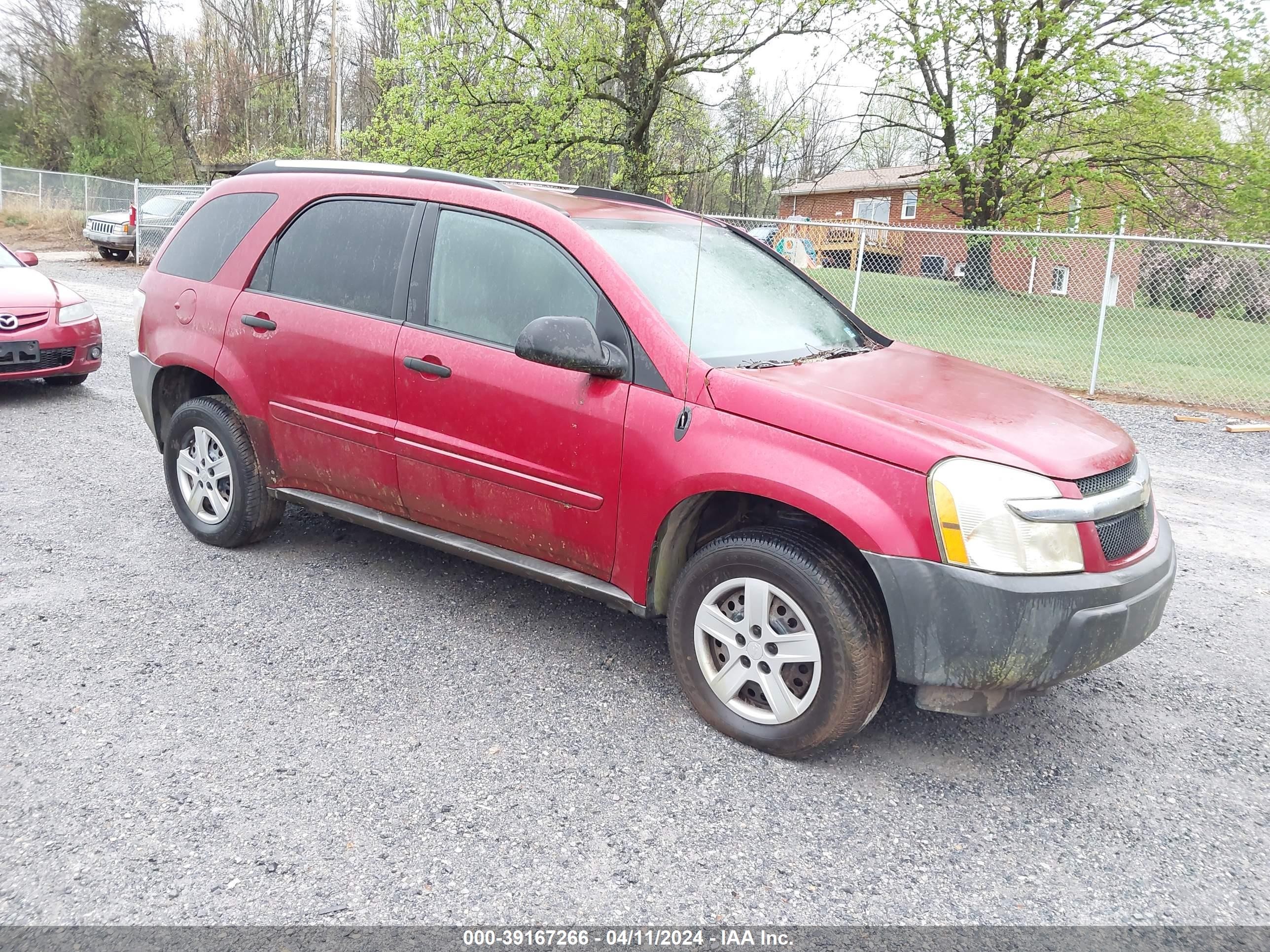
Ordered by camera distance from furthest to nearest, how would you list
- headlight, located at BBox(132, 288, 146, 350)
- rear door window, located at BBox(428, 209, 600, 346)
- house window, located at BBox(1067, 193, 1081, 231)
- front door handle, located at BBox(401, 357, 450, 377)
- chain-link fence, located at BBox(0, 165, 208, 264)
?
chain-link fence, located at BBox(0, 165, 208, 264)
house window, located at BBox(1067, 193, 1081, 231)
headlight, located at BBox(132, 288, 146, 350)
front door handle, located at BBox(401, 357, 450, 377)
rear door window, located at BBox(428, 209, 600, 346)

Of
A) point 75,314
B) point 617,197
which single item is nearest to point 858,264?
point 617,197

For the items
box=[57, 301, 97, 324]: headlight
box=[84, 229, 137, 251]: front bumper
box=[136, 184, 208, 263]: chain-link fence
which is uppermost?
box=[136, 184, 208, 263]: chain-link fence

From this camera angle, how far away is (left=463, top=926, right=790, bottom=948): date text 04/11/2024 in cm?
233

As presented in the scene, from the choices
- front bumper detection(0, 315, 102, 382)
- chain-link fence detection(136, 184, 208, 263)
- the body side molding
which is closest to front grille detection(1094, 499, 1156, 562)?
the body side molding

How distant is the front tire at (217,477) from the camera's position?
182 inches

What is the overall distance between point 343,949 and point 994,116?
70.5 feet

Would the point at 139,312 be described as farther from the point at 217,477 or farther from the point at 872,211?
the point at 872,211

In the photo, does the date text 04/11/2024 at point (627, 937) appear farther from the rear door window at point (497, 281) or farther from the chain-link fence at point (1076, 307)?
the chain-link fence at point (1076, 307)

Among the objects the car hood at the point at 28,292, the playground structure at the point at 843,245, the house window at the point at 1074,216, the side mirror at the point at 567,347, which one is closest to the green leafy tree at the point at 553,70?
the playground structure at the point at 843,245

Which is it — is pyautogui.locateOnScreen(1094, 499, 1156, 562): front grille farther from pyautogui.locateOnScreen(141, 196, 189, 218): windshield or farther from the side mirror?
pyautogui.locateOnScreen(141, 196, 189, 218): windshield

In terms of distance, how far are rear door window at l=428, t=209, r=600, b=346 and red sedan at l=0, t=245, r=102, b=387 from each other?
571 centimetres

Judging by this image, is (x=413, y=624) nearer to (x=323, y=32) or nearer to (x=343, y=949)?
(x=343, y=949)

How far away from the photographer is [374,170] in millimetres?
4332

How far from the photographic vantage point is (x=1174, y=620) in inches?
177
